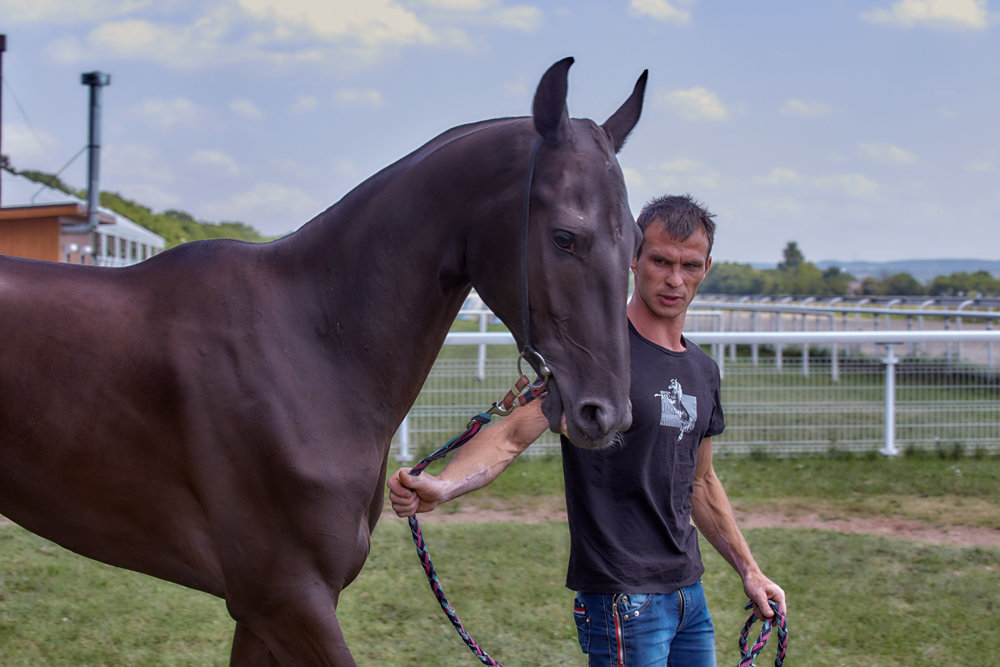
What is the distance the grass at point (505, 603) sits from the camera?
3625 millimetres

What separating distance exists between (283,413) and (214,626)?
2512 mm

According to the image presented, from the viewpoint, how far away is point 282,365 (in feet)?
6.07

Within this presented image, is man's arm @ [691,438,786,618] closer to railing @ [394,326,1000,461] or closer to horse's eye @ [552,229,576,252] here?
horse's eye @ [552,229,576,252]

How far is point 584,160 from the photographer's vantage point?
1.72m

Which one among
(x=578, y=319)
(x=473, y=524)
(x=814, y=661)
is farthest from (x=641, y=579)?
(x=473, y=524)

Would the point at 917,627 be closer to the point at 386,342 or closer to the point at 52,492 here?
the point at 386,342

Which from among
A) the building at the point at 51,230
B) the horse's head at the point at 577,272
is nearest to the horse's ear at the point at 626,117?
the horse's head at the point at 577,272

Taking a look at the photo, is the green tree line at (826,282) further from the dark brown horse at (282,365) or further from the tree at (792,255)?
the dark brown horse at (282,365)

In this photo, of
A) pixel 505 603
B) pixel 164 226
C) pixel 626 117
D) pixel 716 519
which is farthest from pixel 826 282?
pixel 164 226

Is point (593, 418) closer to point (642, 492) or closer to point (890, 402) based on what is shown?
point (642, 492)

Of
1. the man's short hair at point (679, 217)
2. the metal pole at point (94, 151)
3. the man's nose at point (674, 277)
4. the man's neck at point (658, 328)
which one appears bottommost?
the man's neck at point (658, 328)

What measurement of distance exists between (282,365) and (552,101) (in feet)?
2.66

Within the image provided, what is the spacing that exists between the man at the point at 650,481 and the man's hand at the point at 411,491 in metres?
0.07

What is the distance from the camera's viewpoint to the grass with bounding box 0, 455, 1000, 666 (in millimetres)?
3625
